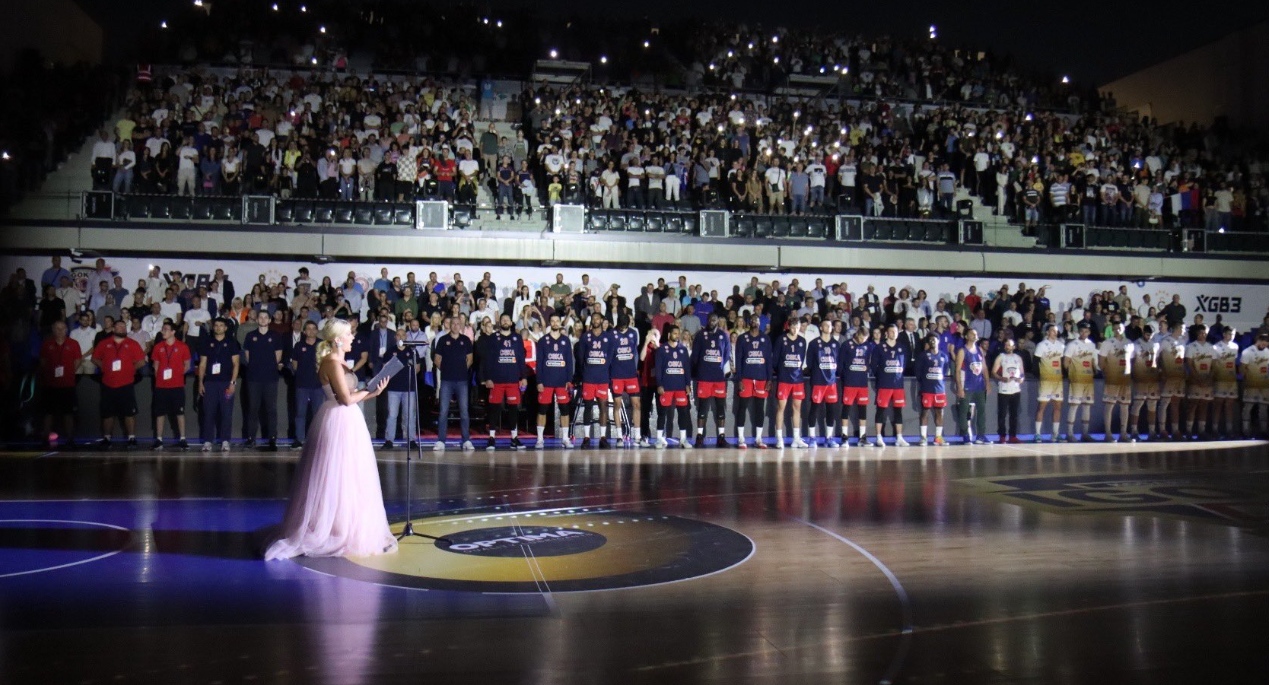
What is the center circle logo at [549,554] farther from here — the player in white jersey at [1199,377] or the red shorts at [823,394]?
the player in white jersey at [1199,377]

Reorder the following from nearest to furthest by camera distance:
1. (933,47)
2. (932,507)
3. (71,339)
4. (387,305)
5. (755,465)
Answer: (932,507)
(755,465)
(71,339)
(387,305)
(933,47)

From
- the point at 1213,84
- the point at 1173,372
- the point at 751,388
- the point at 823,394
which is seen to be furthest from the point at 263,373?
the point at 1213,84

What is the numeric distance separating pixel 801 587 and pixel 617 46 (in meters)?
26.3

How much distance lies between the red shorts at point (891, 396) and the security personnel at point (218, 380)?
36.6ft

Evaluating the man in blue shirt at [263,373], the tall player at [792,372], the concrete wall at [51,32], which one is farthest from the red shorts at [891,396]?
the concrete wall at [51,32]

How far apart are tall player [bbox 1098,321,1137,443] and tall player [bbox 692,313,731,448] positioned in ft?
25.5

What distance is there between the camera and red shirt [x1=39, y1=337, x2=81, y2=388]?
15320mm

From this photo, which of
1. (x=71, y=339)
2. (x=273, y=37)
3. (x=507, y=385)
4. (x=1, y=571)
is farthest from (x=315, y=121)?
(x=1, y=571)

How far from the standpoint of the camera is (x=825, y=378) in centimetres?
1716

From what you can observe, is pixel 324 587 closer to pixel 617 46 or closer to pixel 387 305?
pixel 387 305

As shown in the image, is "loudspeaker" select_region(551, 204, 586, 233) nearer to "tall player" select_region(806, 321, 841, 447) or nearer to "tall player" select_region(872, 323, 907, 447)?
"tall player" select_region(806, 321, 841, 447)

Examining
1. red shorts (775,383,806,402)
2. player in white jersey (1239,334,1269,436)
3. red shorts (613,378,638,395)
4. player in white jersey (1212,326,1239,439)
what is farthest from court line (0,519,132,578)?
player in white jersey (1239,334,1269,436)

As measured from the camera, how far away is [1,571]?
7.29 m

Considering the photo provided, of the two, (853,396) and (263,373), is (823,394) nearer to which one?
(853,396)
